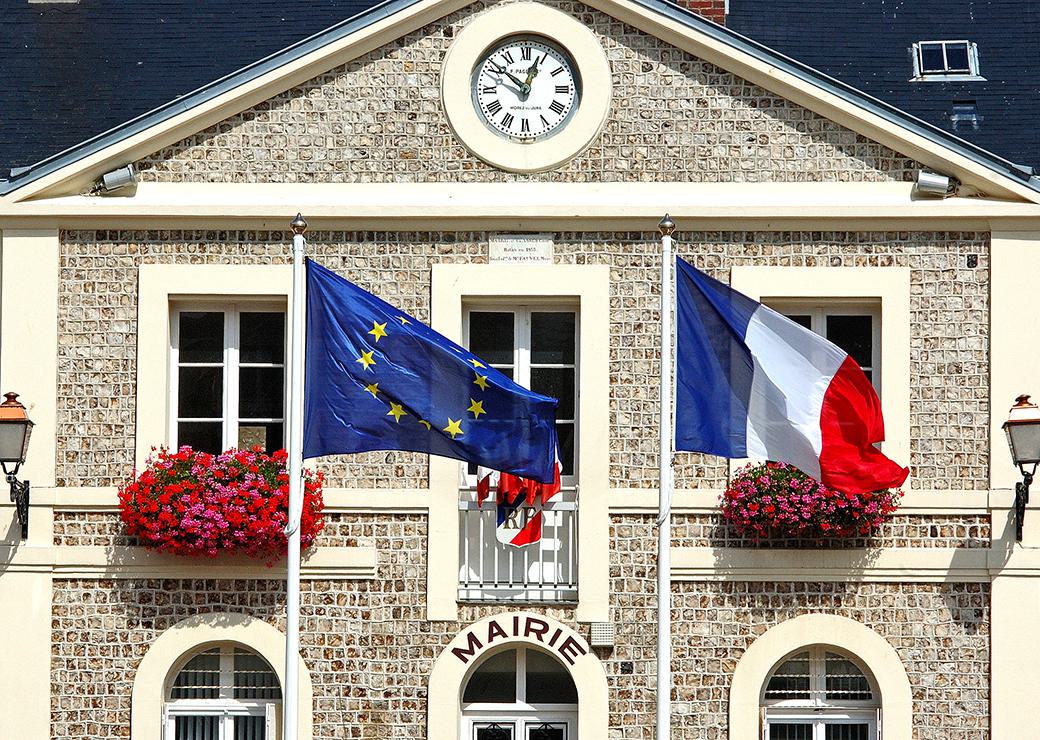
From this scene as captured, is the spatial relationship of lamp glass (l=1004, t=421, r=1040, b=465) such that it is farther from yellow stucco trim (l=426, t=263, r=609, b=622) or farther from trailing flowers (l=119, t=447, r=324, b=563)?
trailing flowers (l=119, t=447, r=324, b=563)

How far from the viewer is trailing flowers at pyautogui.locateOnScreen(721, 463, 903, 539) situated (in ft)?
44.0

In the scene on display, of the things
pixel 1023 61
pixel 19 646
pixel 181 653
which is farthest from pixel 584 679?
pixel 1023 61

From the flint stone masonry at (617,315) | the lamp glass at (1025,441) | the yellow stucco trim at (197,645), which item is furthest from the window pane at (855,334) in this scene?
the yellow stucco trim at (197,645)

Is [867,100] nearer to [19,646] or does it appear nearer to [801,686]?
[801,686]

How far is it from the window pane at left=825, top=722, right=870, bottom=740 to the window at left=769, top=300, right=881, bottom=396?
2578 mm

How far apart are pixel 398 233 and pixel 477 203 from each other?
0.64m

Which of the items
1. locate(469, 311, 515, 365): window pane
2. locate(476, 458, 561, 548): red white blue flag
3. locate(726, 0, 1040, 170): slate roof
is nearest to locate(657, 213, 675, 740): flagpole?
locate(476, 458, 561, 548): red white blue flag

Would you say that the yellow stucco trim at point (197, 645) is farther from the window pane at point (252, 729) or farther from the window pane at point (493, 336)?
the window pane at point (493, 336)

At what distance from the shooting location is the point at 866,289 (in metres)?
13.9

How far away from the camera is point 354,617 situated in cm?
1379

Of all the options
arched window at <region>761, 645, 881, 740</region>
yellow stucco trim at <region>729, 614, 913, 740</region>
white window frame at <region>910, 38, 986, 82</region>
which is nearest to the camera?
yellow stucco trim at <region>729, 614, 913, 740</region>

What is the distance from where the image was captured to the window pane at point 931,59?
1585 cm

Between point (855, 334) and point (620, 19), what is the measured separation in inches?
116

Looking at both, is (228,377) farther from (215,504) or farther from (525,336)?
(525,336)
